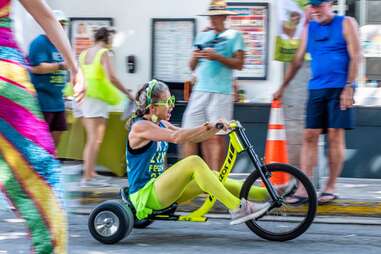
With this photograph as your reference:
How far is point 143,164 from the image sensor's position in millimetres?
6086

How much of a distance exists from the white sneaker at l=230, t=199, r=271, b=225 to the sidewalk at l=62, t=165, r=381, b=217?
47.0 inches

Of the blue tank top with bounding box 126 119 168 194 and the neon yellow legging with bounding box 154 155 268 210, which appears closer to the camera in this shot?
the neon yellow legging with bounding box 154 155 268 210

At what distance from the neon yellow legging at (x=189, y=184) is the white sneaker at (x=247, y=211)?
5cm

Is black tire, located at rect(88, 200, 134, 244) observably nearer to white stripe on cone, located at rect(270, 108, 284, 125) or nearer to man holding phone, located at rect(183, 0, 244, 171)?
man holding phone, located at rect(183, 0, 244, 171)

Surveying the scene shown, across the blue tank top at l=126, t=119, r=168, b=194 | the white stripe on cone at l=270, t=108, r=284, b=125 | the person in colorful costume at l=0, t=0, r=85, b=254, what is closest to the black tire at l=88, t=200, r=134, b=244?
the blue tank top at l=126, t=119, r=168, b=194

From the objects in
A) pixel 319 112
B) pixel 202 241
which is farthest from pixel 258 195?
pixel 319 112

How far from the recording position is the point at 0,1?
310 cm

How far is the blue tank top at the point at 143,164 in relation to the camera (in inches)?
239

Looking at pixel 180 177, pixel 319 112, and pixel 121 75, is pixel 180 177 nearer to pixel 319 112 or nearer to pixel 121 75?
pixel 319 112

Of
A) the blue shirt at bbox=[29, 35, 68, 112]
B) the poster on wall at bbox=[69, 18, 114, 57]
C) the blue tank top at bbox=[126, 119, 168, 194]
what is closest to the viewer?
the blue tank top at bbox=[126, 119, 168, 194]

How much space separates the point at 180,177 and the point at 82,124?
4135mm

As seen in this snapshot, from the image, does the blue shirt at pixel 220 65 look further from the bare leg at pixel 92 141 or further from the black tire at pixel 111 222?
the black tire at pixel 111 222

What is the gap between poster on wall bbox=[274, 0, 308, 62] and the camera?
26.3ft

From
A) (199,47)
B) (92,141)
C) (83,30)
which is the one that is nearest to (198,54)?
(199,47)
